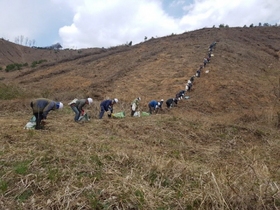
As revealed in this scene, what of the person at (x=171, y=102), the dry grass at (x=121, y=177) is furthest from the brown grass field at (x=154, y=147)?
the person at (x=171, y=102)

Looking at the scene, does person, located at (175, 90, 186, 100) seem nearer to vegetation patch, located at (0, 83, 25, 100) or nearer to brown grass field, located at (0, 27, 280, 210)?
brown grass field, located at (0, 27, 280, 210)

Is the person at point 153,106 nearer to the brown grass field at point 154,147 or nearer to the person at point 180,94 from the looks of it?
the brown grass field at point 154,147

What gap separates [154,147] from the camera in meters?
6.30

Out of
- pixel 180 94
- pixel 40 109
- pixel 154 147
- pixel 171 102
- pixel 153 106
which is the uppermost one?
pixel 180 94

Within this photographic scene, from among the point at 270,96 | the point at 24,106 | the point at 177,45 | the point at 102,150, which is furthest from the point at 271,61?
the point at 102,150

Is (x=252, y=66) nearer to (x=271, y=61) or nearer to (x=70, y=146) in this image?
(x=271, y=61)

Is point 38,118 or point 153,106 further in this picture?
point 153,106

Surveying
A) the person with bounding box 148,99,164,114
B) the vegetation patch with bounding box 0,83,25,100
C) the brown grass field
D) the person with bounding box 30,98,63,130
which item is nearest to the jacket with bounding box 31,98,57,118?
the person with bounding box 30,98,63,130

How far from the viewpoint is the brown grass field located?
3.20 m

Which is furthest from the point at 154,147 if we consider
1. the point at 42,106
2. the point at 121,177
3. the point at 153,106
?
the point at 153,106

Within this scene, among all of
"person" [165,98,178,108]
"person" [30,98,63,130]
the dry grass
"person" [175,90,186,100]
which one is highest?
"person" [175,90,186,100]

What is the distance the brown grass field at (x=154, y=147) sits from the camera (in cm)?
320

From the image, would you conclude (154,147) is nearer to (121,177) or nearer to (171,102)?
(121,177)

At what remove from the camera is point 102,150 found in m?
5.13
